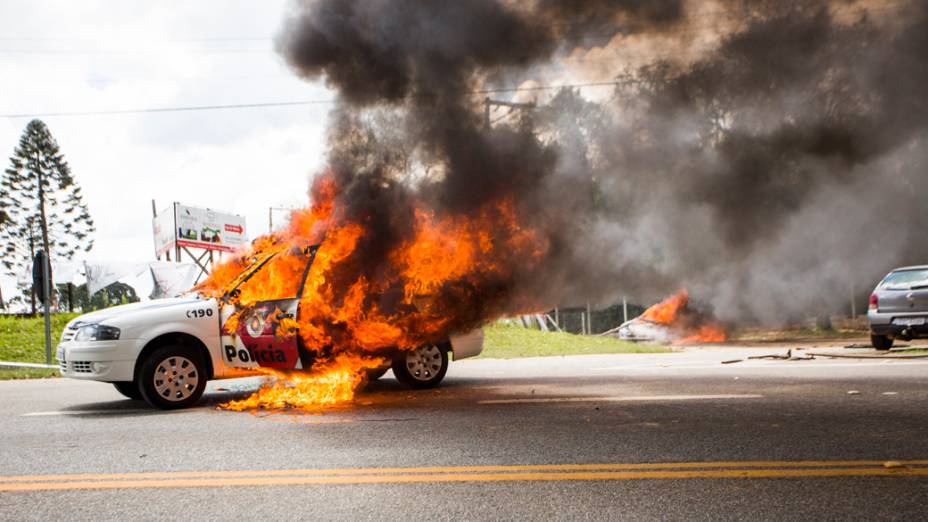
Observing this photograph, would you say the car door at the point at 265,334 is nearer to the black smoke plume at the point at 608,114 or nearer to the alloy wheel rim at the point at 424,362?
the black smoke plume at the point at 608,114

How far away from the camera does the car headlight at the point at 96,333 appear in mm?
8367

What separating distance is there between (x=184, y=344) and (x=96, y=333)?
93 centimetres

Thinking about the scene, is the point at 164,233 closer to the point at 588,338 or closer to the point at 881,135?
the point at 588,338

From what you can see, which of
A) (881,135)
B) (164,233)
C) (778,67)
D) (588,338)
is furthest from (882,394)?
(164,233)

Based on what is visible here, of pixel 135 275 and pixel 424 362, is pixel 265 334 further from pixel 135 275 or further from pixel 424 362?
pixel 135 275

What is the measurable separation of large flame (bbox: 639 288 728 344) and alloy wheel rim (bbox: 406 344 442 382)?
12.5m

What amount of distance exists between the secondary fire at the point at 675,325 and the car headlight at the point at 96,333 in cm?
1549

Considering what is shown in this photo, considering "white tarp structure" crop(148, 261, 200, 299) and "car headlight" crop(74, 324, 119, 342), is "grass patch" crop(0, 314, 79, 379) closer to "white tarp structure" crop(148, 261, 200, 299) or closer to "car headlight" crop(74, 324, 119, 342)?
"white tarp structure" crop(148, 261, 200, 299)

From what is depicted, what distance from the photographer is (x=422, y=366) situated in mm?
10055

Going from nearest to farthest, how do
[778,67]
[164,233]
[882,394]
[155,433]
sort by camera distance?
[155,433]
[882,394]
[778,67]
[164,233]

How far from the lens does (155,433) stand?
689 centimetres

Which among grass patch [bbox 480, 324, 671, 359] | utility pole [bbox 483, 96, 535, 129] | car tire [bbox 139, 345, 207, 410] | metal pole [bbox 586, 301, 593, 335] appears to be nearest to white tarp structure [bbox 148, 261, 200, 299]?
grass patch [bbox 480, 324, 671, 359]

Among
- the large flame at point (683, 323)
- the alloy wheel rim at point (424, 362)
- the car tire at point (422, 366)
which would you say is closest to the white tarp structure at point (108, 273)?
the large flame at point (683, 323)

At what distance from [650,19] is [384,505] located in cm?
718
